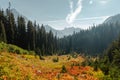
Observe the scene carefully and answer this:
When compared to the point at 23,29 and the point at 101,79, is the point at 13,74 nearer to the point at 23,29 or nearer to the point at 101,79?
the point at 101,79

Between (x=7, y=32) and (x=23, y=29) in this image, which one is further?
(x=23, y=29)

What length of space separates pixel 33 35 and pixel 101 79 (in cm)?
7737

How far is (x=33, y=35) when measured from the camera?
348 ft

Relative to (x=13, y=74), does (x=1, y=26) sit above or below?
above

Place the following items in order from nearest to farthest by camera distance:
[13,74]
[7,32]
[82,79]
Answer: [13,74] → [82,79] → [7,32]

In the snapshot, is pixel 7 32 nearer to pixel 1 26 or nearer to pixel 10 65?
pixel 1 26

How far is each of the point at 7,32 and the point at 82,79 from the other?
229ft

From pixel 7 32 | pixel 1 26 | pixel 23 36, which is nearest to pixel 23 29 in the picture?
pixel 23 36

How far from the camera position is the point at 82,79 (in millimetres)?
28203

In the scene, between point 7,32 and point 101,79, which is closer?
point 101,79

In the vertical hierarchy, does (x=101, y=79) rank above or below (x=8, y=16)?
below

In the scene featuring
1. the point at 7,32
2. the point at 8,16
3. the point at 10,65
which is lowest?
the point at 10,65

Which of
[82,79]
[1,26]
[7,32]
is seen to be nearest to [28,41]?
[7,32]

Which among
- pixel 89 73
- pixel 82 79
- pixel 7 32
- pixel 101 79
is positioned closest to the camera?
pixel 82 79
